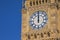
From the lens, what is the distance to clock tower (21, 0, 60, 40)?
148ft

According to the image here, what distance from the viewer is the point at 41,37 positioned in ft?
148

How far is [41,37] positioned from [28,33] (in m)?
1.18

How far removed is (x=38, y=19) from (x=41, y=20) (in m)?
0.28

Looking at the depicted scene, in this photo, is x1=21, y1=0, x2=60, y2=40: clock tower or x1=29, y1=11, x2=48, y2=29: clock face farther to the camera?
x1=29, y1=11, x2=48, y2=29: clock face

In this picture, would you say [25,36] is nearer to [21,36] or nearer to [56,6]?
[21,36]

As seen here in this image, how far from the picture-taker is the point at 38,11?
4603 cm

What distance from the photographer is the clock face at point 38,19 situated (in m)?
45.4

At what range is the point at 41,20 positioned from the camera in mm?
45469

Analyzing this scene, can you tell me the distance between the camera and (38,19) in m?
45.6

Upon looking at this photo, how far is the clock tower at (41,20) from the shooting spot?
45031mm

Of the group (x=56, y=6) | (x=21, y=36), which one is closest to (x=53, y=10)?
(x=56, y=6)

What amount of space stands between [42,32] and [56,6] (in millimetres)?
2411

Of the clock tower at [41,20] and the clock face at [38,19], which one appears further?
the clock face at [38,19]

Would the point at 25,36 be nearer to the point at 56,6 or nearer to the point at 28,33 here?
the point at 28,33
